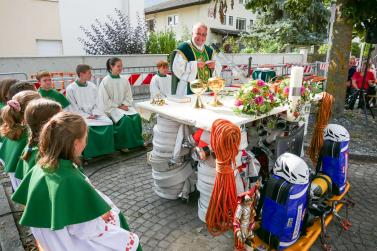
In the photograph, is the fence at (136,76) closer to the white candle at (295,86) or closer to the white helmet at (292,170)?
the white candle at (295,86)

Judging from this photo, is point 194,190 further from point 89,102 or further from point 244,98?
point 89,102

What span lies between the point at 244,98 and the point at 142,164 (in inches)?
95.2

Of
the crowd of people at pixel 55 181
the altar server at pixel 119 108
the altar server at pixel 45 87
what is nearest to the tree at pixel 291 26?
the altar server at pixel 119 108

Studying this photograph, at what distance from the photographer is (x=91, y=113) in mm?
5395

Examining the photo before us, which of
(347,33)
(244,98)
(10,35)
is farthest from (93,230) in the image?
(10,35)

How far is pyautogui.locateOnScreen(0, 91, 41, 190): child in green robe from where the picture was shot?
9.12 feet

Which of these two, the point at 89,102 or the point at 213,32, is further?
the point at 213,32

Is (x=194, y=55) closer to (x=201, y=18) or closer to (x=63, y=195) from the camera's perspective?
(x=63, y=195)

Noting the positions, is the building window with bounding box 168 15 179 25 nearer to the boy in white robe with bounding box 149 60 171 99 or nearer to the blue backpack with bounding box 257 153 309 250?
the boy in white robe with bounding box 149 60 171 99

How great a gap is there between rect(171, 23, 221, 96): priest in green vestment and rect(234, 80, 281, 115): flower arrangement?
1.11 meters

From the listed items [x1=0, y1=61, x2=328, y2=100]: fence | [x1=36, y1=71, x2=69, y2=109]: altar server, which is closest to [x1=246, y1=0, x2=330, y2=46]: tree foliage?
[x1=0, y1=61, x2=328, y2=100]: fence

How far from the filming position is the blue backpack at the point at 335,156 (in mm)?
3660

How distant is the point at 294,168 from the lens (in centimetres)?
272

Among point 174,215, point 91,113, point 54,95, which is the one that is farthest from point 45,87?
point 174,215
